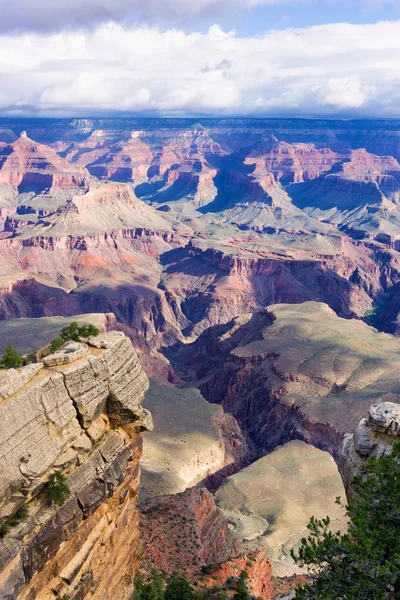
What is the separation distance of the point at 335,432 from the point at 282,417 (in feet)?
41.2

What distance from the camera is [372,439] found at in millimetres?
29953

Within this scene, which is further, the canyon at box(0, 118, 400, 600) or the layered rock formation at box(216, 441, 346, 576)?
the layered rock formation at box(216, 441, 346, 576)

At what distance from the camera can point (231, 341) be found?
13312cm

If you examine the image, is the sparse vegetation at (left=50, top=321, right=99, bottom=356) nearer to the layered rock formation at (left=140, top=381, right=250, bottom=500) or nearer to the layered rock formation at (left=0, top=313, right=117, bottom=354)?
the layered rock formation at (left=140, top=381, right=250, bottom=500)

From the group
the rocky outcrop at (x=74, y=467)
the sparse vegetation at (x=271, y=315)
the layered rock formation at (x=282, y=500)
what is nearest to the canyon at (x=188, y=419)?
the rocky outcrop at (x=74, y=467)

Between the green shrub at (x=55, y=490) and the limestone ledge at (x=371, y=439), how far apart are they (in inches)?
595

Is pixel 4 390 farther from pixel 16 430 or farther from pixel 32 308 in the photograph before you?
pixel 32 308

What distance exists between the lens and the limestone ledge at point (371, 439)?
95.1ft

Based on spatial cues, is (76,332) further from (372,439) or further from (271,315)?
(271,315)

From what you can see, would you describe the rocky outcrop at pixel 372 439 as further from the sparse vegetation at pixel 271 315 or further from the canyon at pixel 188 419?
the sparse vegetation at pixel 271 315

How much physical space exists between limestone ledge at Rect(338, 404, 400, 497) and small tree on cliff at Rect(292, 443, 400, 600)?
421 centimetres

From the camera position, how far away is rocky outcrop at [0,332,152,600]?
23.0m

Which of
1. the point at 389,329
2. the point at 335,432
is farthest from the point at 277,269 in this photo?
the point at 335,432

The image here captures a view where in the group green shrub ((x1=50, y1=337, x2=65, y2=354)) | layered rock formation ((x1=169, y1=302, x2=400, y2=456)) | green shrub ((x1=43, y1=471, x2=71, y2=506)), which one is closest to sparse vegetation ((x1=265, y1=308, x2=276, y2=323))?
layered rock formation ((x1=169, y1=302, x2=400, y2=456))
